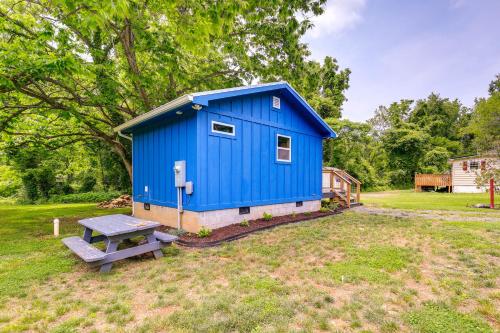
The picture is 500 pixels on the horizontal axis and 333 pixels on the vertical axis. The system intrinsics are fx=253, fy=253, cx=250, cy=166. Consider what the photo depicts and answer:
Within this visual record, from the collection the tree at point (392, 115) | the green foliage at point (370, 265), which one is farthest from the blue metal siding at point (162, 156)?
the tree at point (392, 115)

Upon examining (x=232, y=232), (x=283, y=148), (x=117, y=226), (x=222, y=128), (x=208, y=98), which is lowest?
(x=232, y=232)

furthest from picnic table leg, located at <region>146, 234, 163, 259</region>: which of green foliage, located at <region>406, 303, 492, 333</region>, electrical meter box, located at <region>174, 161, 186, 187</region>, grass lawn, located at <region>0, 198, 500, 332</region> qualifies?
green foliage, located at <region>406, 303, 492, 333</region>

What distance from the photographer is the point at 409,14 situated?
1141 centimetres

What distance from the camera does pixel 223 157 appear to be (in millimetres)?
6480

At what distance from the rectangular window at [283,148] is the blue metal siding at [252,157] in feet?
0.49

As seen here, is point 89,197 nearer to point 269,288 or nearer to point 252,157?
point 252,157

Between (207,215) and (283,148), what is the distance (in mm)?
3596

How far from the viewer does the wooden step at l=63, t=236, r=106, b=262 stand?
141 inches

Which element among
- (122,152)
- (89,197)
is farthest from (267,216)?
(89,197)

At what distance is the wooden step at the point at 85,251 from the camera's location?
3570 millimetres

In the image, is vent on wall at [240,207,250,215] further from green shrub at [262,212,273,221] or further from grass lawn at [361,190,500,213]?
grass lawn at [361,190,500,213]

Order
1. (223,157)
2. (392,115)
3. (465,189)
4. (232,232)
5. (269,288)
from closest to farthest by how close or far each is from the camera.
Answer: (269,288) → (232,232) → (223,157) → (465,189) → (392,115)

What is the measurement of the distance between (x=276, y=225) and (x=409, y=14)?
11.5 m

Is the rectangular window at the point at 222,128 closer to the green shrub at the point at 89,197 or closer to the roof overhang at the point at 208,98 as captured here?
the roof overhang at the point at 208,98
